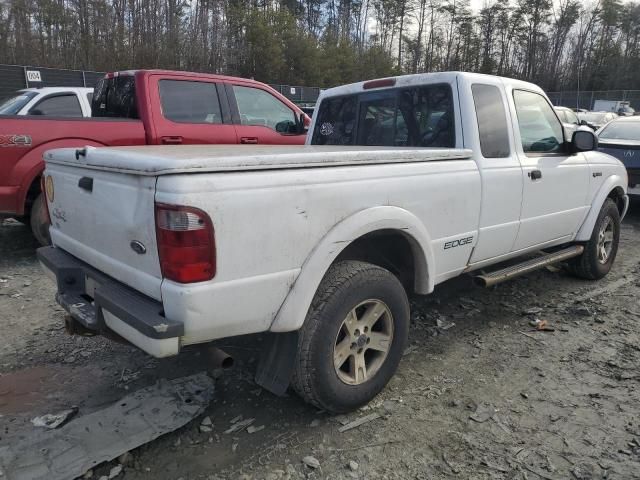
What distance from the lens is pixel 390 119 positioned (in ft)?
13.4

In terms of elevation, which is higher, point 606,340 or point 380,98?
point 380,98

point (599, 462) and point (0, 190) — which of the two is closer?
point (599, 462)

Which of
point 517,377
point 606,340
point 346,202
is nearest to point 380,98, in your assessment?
point 346,202

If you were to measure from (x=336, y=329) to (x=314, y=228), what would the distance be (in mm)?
566

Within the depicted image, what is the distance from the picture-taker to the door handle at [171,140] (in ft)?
19.0

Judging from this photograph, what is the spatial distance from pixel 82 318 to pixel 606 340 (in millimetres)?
3724

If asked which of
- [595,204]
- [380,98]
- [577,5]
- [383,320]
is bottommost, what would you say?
[383,320]

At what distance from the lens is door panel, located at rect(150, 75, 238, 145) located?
581 cm

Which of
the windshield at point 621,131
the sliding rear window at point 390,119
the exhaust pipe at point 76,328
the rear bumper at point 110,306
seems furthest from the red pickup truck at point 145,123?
the windshield at point 621,131

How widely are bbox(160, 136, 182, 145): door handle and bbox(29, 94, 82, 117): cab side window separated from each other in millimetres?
2023

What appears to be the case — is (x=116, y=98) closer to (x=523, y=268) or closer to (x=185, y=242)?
(x=185, y=242)

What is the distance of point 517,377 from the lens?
3373 millimetres

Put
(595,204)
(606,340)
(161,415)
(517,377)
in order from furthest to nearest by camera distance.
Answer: (595,204) < (606,340) < (517,377) < (161,415)

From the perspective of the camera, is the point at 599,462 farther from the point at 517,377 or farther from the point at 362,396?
the point at 362,396
